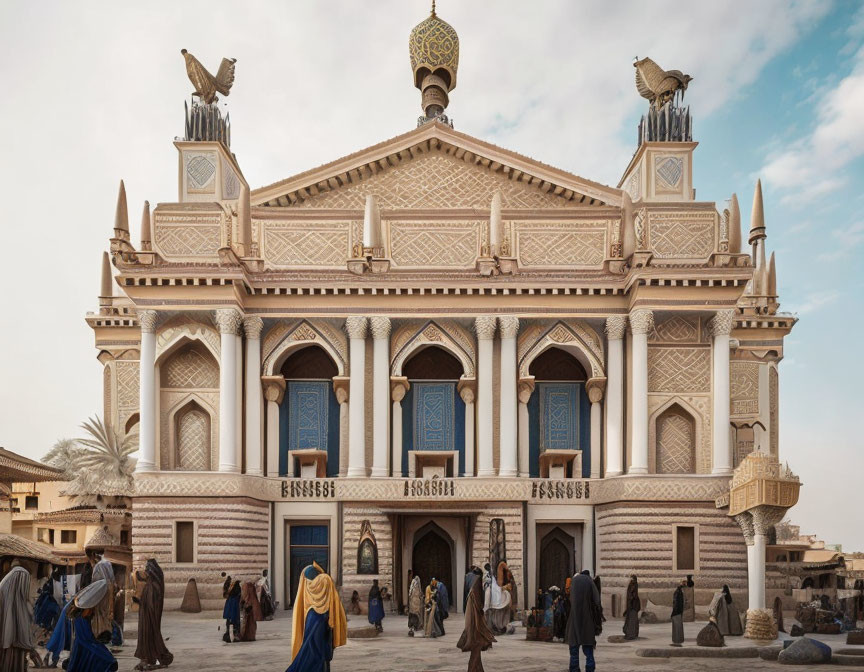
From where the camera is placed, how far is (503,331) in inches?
1266

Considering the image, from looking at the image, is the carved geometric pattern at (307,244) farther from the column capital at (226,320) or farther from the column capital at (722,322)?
the column capital at (722,322)

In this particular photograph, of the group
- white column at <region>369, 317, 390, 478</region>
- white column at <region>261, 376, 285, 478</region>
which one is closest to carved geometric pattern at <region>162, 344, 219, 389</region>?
white column at <region>261, 376, 285, 478</region>

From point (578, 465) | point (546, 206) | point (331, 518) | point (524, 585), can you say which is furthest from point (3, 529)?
point (546, 206)

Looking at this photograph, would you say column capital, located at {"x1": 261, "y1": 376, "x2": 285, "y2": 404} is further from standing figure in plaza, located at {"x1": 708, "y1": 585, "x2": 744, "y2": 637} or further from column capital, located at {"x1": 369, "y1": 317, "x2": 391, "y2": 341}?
standing figure in plaza, located at {"x1": 708, "y1": 585, "x2": 744, "y2": 637}

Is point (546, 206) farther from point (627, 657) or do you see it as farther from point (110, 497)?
point (110, 497)

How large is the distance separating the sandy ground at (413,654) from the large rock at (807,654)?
0.93 ft

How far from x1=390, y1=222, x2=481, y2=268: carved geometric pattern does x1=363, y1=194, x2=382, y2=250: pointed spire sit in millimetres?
592

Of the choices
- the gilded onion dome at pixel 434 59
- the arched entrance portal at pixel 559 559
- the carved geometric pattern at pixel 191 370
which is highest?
the gilded onion dome at pixel 434 59

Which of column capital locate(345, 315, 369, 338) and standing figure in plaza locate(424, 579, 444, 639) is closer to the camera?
standing figure in plaza locate(424, 579, 444, 639)

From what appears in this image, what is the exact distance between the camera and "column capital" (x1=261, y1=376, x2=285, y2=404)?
3243 cm

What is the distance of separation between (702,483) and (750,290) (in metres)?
16.6

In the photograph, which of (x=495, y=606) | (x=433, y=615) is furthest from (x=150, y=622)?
(x=495, y=606)

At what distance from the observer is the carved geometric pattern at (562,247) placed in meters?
32.6

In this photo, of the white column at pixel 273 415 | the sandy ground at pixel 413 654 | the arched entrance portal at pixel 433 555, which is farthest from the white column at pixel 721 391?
the white column at pixel 273 415
